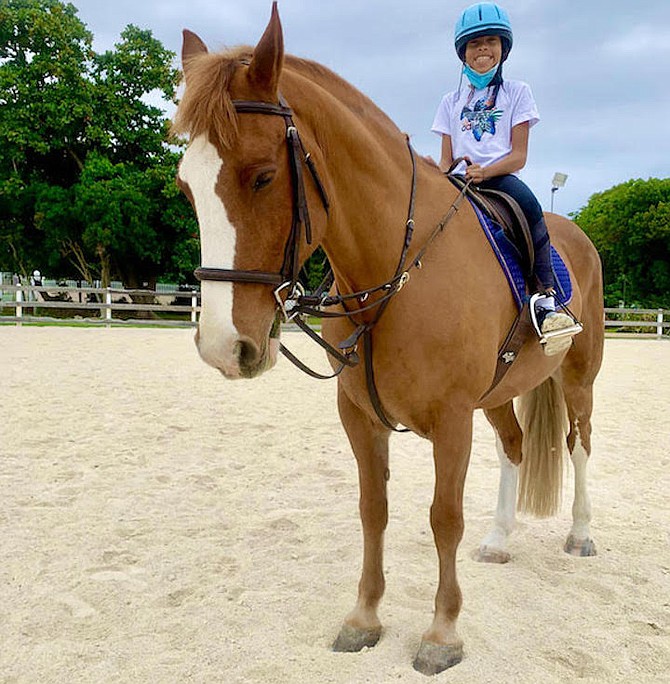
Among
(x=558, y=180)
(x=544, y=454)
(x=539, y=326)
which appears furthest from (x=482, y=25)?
(x=558, y=180)

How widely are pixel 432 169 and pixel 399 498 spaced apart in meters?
2.86

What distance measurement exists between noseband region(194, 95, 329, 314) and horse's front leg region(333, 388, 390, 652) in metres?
0.96

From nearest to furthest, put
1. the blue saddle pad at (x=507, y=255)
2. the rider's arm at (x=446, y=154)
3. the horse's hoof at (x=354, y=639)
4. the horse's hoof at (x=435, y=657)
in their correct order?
the horse's hoof at (x=435, y=657) → the horse's hoof at (x=354, y=639) → the blue saddle pad at (x=507, y=255) → the rider's arm at (x=446, y=154)

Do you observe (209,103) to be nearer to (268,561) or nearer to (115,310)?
(268,561)

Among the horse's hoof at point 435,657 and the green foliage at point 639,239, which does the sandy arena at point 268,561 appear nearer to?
the horse's hoof at point 435,657

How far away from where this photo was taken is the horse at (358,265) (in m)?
1.96

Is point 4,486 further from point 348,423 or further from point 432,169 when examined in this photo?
point 432,169

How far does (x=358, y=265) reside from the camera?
2490 millimetres

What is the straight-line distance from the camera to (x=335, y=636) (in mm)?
2895

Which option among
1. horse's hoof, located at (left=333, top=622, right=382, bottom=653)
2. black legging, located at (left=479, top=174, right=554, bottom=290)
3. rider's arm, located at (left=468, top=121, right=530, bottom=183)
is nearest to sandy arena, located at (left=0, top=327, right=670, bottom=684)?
horse's hoof, located at (left=333, top=622, right=382, bottom=653)

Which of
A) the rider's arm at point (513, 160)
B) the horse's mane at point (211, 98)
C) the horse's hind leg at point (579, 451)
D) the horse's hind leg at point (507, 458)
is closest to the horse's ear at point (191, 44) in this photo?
the horse's mane at point (211, 98)

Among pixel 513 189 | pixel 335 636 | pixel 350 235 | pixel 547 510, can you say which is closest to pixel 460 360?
pixel 350 235

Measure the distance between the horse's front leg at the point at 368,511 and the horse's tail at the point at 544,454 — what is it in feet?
5.28

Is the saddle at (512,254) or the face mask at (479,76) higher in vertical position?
the face mask at (479,76)
